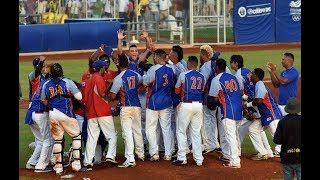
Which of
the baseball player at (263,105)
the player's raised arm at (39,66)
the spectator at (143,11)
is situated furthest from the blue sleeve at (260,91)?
the spectator at (143,11)

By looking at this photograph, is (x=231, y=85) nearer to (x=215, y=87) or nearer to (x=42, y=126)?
(x=215, y=87)

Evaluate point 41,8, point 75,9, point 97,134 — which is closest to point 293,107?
point 97,134

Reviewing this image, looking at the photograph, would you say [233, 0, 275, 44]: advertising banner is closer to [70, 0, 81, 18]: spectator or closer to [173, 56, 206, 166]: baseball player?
[70, 0, 81, 18]: spectator

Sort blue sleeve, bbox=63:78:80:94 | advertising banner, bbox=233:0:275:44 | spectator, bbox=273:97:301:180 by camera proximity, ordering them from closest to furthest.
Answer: spectator, bbox=273:97:301:180, blue sleeve, bbox=63:78:80:94, advertising banner, bbox=233:0:275:44

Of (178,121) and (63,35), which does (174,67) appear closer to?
(178,121)

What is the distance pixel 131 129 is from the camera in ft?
45.9

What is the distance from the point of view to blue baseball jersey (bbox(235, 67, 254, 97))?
46.7 ft

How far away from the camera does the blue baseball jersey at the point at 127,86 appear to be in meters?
13.8

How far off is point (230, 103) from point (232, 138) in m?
0.60

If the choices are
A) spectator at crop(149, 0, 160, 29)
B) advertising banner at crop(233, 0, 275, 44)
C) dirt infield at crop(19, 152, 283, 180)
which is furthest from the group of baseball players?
spectator at crop(149, 0, 160, 29)

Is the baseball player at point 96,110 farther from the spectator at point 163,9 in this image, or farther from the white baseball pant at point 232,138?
the spectator at point 163,9

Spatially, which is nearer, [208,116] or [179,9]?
[208,116]

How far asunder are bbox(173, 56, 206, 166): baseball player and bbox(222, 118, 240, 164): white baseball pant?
0.52m

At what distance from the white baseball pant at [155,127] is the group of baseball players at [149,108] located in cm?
2
